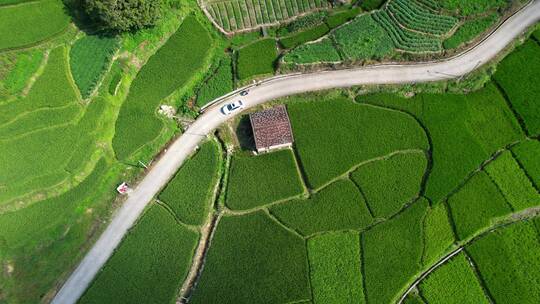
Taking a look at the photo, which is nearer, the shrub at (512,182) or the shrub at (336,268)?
the shrub at (336,268)

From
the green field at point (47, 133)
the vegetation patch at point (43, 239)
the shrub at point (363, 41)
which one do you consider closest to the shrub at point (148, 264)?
the vegetation patch at point (43, 239)

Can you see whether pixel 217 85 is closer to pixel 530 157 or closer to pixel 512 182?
pixel 512 182

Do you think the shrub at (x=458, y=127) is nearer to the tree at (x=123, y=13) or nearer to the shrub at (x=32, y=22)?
the tree at (x=123, y=13)

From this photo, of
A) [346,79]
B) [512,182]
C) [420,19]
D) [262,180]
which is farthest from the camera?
[420,19]

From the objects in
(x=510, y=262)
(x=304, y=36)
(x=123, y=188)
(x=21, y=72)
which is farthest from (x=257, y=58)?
(x=510, y=262)

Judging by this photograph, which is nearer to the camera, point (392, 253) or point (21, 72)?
point (392, 253)

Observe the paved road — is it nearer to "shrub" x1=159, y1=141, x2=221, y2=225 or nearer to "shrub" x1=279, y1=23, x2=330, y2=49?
"shrub" x1=159, y1=141, x2=221, y2=225
